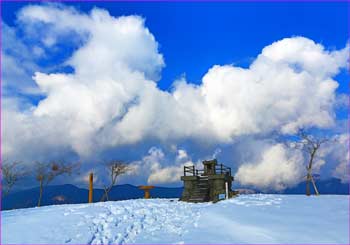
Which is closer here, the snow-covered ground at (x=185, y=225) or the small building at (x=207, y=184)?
the snow-covered ground at (x=185, y=225)

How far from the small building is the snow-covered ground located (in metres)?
7.88

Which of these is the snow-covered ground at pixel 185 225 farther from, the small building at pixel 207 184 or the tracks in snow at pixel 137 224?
the small building at pixel 207 184

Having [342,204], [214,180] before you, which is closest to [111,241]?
[342,204]

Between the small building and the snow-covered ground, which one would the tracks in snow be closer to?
the snow-covered ground

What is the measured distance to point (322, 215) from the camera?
18516 mm

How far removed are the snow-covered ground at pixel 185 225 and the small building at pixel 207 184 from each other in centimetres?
788

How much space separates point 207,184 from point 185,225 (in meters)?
14.3

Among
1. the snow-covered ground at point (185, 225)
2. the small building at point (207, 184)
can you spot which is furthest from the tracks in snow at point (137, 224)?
the small building at point (207, 184)

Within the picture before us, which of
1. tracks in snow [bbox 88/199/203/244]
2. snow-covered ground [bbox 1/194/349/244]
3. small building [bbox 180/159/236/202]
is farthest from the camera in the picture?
small building [bbox 180/159/236/202]

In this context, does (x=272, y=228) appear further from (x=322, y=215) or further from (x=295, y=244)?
(x=322, y=215)

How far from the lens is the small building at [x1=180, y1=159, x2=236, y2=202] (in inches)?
1168

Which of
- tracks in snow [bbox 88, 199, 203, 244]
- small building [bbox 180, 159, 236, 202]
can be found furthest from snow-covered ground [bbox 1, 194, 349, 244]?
small building [bbox 180, 159, 236, 202]

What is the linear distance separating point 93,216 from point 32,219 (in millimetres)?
3246

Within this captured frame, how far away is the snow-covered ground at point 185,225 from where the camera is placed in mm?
14227
